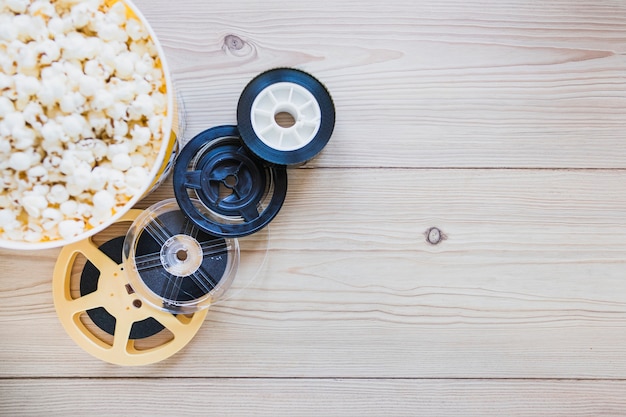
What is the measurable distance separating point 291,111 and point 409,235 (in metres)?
0.24

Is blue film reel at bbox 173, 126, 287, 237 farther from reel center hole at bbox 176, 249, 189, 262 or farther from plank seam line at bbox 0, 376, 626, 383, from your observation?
plank seam line at bbox 0, 376, 626, 383

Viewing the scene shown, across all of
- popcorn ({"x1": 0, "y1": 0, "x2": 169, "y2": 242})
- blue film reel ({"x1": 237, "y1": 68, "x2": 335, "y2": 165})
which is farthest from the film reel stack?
popcorn ({"x1": 0, "y1": 0, "x2": 169, "y2": 242})

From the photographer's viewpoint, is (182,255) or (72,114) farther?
(182,255)

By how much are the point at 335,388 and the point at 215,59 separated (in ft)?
1.63

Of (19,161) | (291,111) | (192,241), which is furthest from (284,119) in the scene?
(19,161)

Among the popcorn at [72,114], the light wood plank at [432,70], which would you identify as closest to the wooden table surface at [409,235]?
the light wood plank at [432,70]

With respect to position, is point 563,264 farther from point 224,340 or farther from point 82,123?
point 82,123

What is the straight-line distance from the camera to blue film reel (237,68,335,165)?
726 millimetres

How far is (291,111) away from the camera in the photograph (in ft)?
2.48

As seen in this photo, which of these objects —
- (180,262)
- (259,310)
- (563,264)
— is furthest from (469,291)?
(180,262)

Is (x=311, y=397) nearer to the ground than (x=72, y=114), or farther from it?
nearer to the ground

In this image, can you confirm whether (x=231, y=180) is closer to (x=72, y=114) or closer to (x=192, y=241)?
(x=192, y=241)

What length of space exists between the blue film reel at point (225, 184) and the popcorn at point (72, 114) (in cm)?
10

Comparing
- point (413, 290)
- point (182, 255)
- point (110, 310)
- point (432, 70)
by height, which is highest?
point (432, 70)
